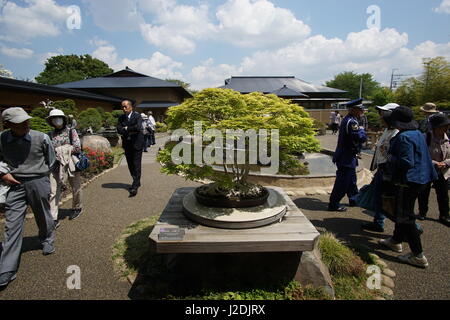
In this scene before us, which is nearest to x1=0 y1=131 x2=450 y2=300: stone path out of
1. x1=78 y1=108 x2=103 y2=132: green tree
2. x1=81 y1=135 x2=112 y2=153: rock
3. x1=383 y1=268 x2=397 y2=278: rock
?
x1=383 y1=268 x2=397 y2=278: rock

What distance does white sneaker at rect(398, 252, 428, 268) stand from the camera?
3.11 metres

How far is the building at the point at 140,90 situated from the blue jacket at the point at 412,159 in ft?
88.8

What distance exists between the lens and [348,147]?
15.3 feet

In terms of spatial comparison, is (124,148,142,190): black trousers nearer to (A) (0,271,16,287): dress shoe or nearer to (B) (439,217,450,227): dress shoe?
(A) (0,271,16,287): dress shoe

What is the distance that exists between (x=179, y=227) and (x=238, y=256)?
776 millimetres

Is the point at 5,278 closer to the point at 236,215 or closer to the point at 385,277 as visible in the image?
the point at 236,215

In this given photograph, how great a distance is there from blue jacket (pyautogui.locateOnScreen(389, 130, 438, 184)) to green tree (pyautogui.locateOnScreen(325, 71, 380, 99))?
68.2m

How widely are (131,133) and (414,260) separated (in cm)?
564

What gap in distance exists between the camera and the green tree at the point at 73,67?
42750 millimetres

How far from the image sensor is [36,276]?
2988 millimetres

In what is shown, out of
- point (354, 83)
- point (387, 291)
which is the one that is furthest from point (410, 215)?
point (354, 83)

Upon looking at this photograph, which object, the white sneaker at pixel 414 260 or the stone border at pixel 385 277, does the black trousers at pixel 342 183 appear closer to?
the stone border at pixel 385 277

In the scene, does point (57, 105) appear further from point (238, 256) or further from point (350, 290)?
point (350, 290)

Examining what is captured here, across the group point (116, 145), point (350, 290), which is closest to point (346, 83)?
point (116, 145)
